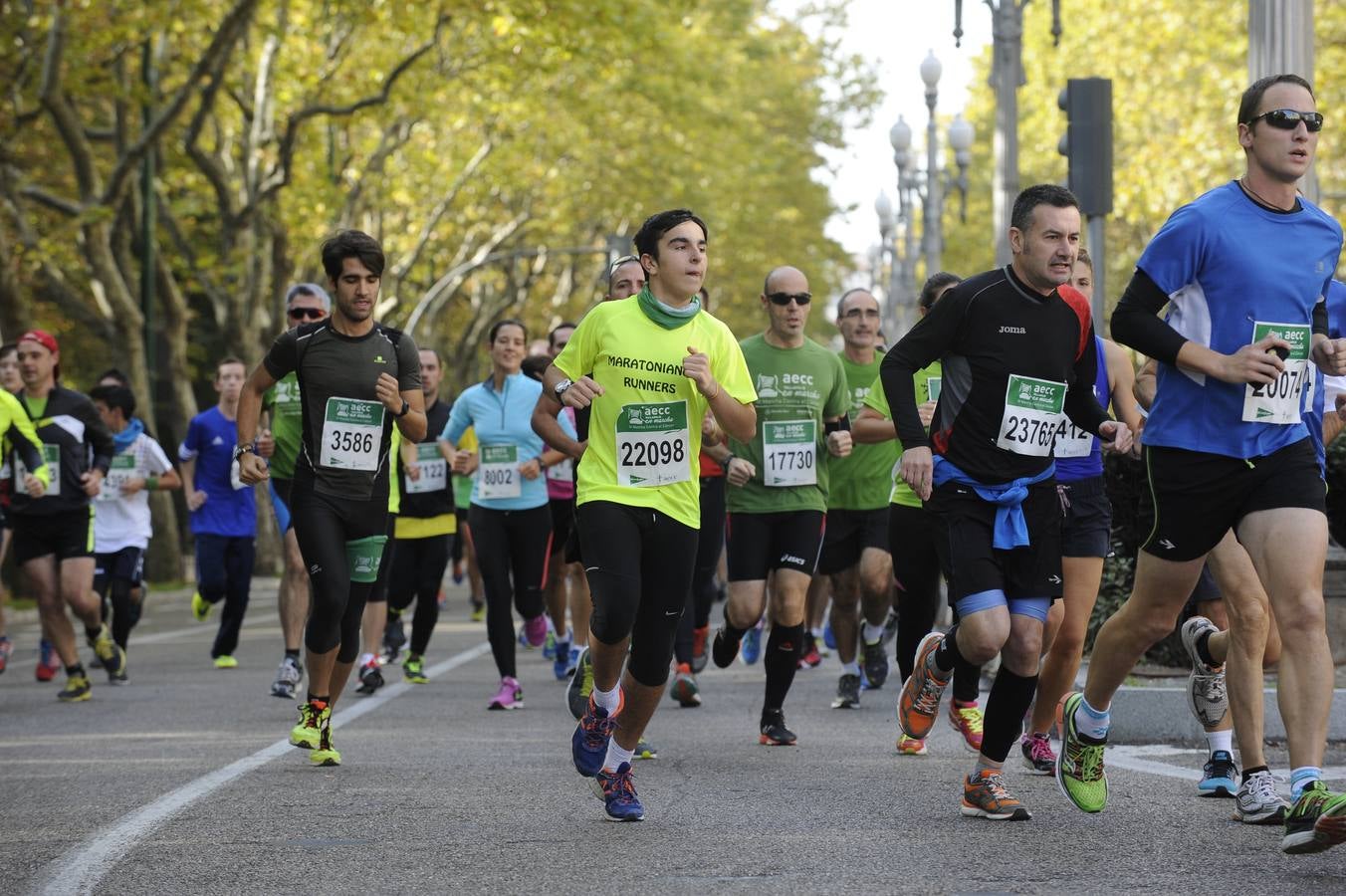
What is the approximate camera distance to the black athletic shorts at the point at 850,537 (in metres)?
12.3

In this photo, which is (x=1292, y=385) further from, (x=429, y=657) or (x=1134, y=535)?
(x=429, y=657)

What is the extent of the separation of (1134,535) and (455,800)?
4.50 meters

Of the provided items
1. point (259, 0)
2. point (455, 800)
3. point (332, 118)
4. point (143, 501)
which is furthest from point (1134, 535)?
point (332, 118)

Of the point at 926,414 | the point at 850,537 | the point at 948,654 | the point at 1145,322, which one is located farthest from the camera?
the point at 850,537

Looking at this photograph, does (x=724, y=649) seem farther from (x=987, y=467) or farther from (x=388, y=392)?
(x=987, y=467)

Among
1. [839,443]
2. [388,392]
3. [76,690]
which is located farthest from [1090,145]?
[76,690]

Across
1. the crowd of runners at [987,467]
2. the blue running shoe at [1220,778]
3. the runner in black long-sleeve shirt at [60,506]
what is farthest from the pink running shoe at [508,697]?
the blue running shoe at [1220,778]

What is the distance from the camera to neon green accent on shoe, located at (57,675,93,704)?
12883 mm

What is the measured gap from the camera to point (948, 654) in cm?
789

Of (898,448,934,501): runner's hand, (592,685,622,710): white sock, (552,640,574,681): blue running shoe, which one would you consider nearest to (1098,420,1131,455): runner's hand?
(898,448,934,501): runner's hand

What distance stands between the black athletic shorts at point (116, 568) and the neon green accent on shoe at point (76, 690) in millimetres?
1965

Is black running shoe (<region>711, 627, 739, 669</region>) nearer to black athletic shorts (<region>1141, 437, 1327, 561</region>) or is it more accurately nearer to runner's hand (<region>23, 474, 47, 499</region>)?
black athletic shorts (<region>1141, 437, 1327, 561</region>)

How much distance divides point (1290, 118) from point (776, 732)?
410 centimetres

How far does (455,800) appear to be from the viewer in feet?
26.3
